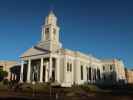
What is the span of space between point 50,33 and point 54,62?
1090 centimetres

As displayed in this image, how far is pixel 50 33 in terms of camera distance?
69438 mm

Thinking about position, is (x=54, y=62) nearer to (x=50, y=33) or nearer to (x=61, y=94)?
(x=50, y=33)

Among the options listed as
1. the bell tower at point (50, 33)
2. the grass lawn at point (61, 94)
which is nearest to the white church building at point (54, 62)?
the bell tower at point (50, 33)

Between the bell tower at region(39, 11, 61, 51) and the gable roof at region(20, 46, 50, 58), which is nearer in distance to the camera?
the gable roof at region(20, 46, 50, 58)

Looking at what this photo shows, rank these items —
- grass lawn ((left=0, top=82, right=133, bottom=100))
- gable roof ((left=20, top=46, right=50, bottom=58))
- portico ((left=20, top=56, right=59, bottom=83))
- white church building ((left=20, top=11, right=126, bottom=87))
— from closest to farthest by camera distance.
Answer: grass lawn ((left=0, top=82, right=133, bottom=100)) < portico ((left=20, top=56, right=59, bottom=83)) < white church building ((left=20, top=11, right=126, bottom=87)) < gable roof ((left=20, top=46, right=50, bottom=58))

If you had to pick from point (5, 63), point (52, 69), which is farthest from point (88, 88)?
point (5, 63)

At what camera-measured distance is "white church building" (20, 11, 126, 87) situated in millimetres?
Answer: 62000

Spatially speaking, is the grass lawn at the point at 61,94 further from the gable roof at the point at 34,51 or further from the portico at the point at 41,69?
the gable roof at the point at 34,51

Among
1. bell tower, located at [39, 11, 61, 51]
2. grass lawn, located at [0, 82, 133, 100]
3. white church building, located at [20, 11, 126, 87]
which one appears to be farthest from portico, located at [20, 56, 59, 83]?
grass lawn, located at [0, 82, 133, 100]

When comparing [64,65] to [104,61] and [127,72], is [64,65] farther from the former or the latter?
[127,72]

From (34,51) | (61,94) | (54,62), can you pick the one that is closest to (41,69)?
(54,62)

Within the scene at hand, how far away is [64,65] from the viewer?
6206 centimetres

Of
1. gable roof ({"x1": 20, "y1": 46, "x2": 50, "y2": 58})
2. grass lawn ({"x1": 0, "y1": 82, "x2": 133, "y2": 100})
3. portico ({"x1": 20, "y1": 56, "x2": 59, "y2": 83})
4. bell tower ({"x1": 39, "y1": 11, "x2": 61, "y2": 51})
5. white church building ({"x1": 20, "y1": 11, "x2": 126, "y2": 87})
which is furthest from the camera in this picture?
bell tower ({"x1": 39, "y1": 11, "x2": 61, "y2": 51})

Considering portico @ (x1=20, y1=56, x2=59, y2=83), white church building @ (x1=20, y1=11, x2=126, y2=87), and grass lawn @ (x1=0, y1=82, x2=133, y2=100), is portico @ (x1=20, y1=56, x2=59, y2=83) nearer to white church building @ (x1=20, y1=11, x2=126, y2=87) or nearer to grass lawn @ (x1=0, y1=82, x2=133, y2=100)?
white church building @ (x1=20, y1=11, x2=126, y2=87)
